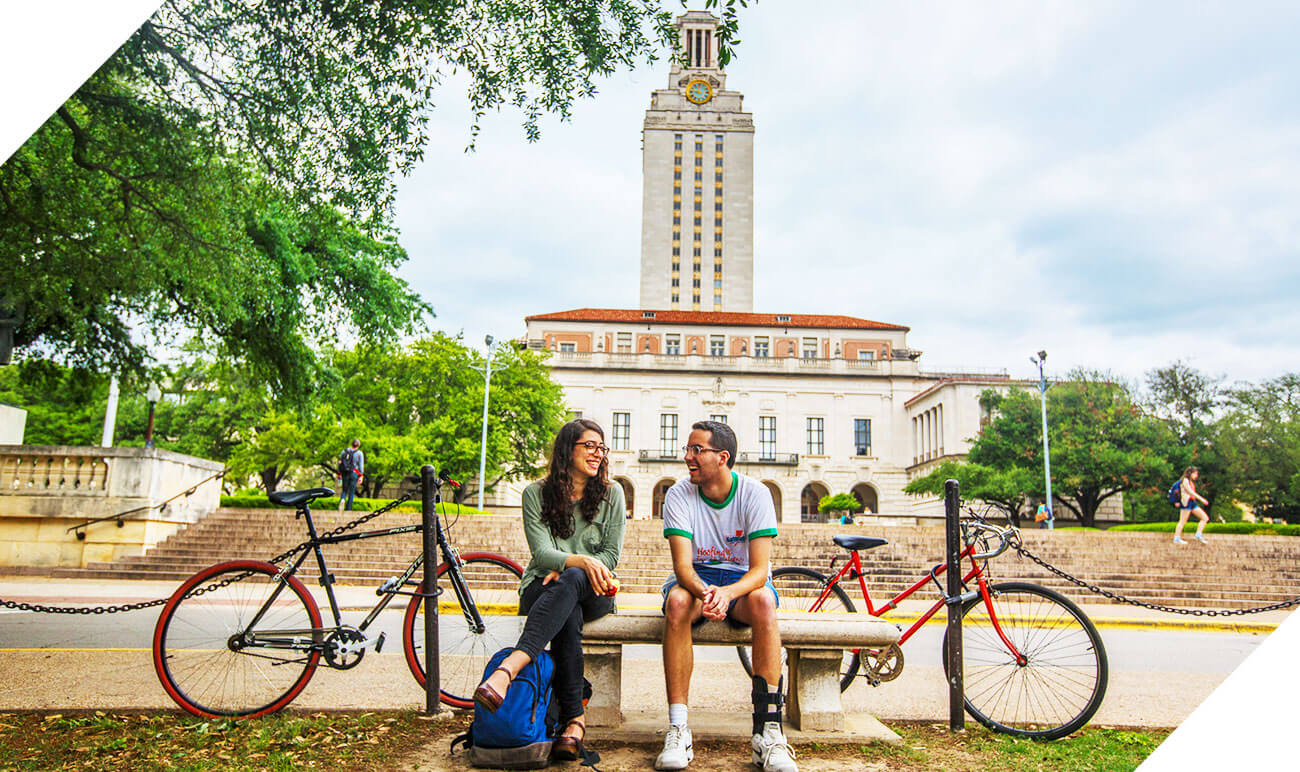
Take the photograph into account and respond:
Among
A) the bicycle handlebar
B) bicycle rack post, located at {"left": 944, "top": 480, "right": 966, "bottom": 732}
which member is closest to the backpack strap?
bicycle rack post, located at {"left": 944, "top": 480, "right": 966, "bottom": 732}

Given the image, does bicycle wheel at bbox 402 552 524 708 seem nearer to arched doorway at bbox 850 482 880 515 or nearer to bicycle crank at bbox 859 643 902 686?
bicycle crank at bbox 859 643 902 686

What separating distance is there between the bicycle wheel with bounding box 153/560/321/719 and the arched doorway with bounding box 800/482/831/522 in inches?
2118

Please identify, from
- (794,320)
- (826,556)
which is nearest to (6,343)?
(826,556)

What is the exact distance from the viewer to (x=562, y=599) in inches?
139

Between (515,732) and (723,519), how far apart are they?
4.28ft

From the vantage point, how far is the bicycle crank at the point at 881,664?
14.0ft

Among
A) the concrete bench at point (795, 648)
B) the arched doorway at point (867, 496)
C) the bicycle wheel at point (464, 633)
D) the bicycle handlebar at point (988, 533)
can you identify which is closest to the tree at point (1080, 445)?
the arched doorway at point (867, 496)

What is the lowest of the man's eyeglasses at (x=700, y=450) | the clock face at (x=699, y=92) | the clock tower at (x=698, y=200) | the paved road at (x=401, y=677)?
the paved road at (x=401, y=677)

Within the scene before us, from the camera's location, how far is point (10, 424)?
54.5 feet

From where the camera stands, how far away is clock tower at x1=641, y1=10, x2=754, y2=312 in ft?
248

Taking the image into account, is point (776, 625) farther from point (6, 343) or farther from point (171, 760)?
point (6, 343)

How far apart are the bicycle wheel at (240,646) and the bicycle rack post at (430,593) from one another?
54 cm

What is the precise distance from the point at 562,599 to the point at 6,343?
8666 mm

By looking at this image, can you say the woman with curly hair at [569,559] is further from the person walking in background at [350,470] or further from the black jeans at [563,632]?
the person walking in background at [350,470]
